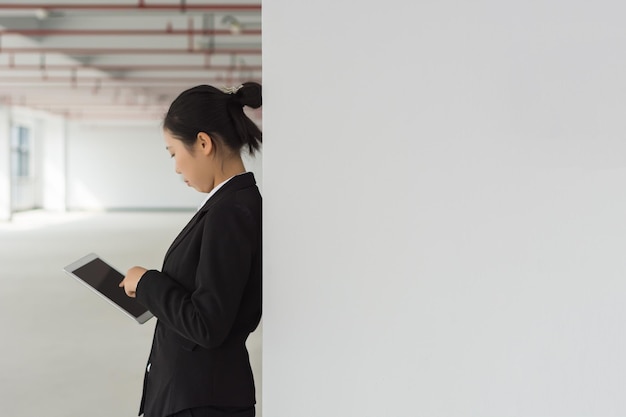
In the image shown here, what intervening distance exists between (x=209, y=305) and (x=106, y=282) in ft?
1.27

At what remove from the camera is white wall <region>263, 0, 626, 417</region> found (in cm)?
132

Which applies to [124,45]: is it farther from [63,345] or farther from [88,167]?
[88,167]

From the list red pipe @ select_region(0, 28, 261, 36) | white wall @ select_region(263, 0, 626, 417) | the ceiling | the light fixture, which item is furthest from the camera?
red pipe @ select_region(0, 28, 261, 36)

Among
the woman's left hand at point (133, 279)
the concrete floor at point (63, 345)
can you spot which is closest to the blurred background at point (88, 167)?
the concrete floor at point (63, 345)

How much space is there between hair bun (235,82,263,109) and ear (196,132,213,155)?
0.35 ft

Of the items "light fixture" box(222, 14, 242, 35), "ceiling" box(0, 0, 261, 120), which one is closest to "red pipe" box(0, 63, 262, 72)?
"ceiling" box(0, 0, 261, 120)

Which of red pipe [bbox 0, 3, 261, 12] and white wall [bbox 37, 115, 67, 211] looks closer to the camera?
red pipe [bbox 0, 3, 261, 12]

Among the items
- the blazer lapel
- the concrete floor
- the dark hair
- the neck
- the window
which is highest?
the window

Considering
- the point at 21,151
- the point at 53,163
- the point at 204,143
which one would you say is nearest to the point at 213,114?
the point at 204,143

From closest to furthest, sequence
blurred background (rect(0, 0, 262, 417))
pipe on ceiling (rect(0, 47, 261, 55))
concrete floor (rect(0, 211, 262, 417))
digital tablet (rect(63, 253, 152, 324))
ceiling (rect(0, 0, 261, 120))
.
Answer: digital tablet (rect(63, 253, 152, 324)) < concrete floor (rect(0, 211, 262, 417)) < blurred background (rect(0, 0, 262, 417)) < ceiling (rect(0, 0, 261, 120)) < pipe on ceiling (rect(0, 47, 261, 55))

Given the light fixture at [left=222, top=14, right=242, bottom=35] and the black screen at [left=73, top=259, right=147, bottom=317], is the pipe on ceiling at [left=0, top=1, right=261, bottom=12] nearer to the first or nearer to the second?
the light fixture at [left=222, top=14, right=242, bottom=35]

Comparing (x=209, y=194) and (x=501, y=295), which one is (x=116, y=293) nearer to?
(x=209, y=194)

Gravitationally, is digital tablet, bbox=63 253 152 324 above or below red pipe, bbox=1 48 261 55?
below

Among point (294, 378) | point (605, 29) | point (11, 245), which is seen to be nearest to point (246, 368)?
point (294, 378)
